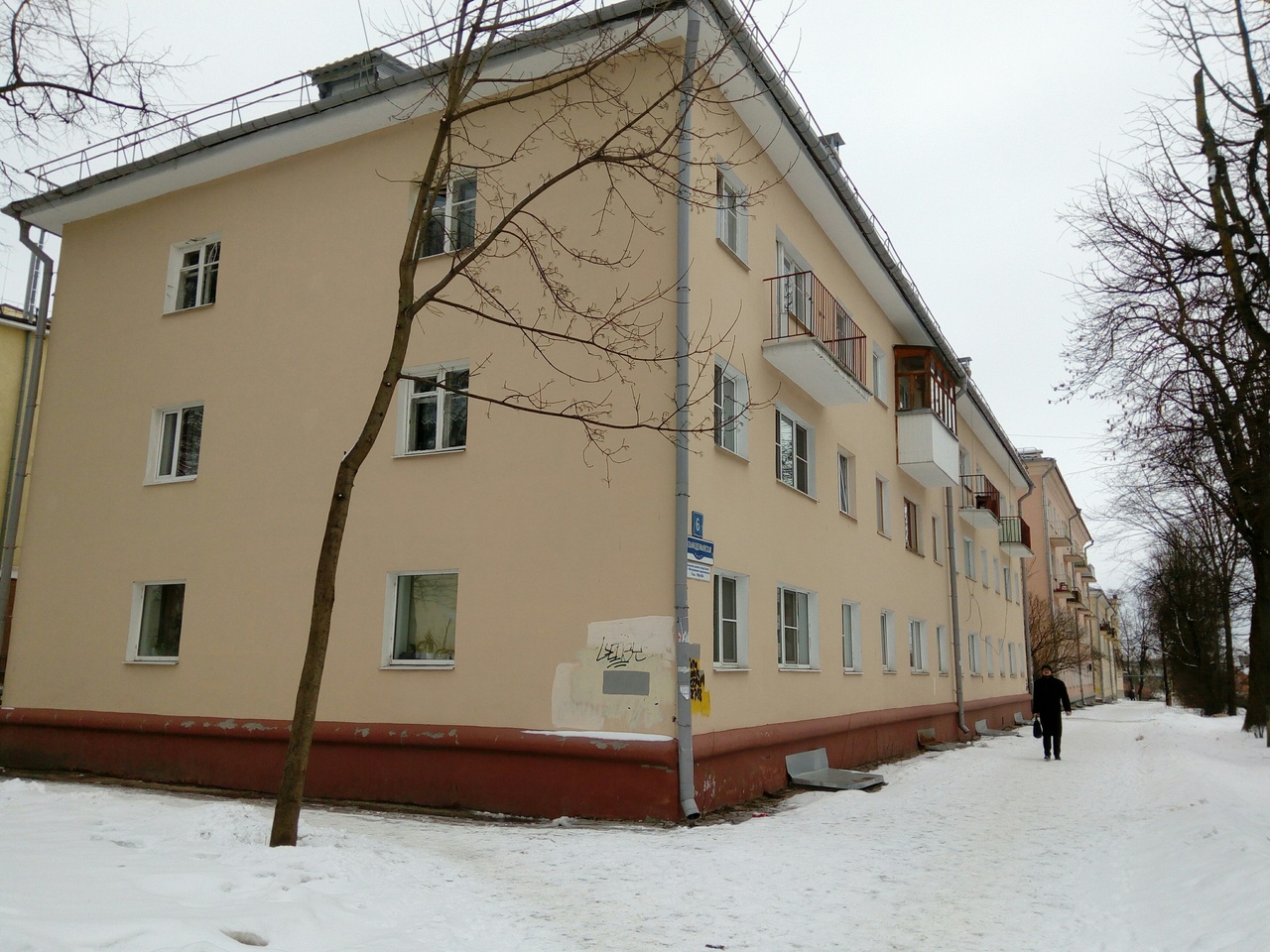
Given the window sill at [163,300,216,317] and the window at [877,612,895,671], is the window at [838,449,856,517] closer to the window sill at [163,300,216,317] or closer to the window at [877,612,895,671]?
the window at [877,612,895,671]

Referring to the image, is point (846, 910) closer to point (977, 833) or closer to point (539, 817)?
point (977, 833)

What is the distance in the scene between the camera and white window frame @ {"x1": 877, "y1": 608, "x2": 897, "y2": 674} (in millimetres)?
17953

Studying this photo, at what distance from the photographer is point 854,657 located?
1623cm

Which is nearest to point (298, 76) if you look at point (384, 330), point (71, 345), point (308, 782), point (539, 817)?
point (384, 330)

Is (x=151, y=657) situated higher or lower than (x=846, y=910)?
higher

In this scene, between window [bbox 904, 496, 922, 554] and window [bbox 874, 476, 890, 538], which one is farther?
window [bbox 904, 496, 922, 554]

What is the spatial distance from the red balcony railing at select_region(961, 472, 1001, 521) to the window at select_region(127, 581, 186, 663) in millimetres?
17317

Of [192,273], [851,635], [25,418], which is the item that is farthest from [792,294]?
[25,418]

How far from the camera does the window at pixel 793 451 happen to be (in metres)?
13.7

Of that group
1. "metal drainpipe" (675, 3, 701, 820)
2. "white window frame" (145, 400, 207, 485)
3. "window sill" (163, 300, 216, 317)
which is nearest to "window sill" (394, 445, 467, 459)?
"metal drainpipe" (675, 3, 701, 820)

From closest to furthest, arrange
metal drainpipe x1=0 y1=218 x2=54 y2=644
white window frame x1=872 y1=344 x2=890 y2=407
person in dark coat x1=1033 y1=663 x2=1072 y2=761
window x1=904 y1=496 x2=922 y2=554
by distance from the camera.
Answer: metal drainpipe x1=0 y1=218 x2=54 y2=644, person in dark coat x1=1033 y1=663 x2=1072 y2=761, white window frame x1=872 y1=344 x2=890 y2=407, window x1=904 y1=496 x2=922 y2=554

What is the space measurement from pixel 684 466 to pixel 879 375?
9758mm

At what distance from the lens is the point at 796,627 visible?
13.9 metres

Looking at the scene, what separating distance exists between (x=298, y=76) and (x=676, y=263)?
255 inches
